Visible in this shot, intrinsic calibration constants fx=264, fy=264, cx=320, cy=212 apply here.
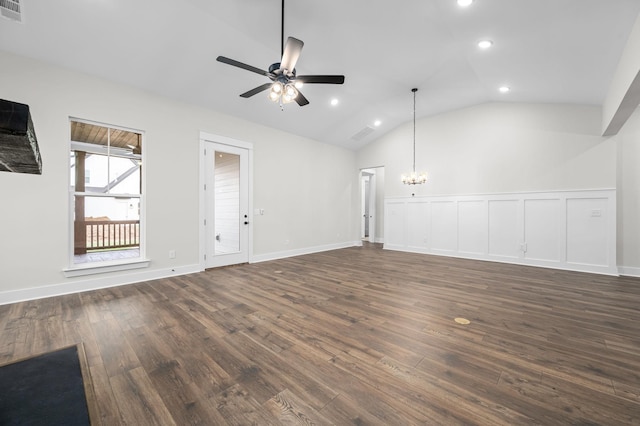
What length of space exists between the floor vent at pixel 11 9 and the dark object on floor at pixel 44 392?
355 centimetres

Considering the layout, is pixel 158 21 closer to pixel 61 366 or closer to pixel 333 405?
pixel 61 366

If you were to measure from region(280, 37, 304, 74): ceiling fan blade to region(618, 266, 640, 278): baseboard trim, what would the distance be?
6.86 meters

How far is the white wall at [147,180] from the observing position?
3379 mm

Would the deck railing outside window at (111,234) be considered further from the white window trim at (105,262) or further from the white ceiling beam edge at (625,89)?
the white ceiling beam edge at (625,89)

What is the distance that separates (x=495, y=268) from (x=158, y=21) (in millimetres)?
6988

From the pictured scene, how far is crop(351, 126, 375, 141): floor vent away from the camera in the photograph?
7.55 metres

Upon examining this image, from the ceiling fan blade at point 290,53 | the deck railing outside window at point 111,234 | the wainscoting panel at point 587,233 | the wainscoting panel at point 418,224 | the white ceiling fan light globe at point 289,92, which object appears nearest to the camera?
the ceiling fan blade at point 290,53

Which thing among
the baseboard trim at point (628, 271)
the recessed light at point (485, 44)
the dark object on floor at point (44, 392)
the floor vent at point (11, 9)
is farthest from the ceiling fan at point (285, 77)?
the baseboard trim at point (628, 271)

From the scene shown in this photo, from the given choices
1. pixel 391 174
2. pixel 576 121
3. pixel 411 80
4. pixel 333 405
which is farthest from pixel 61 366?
pixel 576 121

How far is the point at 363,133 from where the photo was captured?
7723mm

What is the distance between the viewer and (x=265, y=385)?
1805 mm

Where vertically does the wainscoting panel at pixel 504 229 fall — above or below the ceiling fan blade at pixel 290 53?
below

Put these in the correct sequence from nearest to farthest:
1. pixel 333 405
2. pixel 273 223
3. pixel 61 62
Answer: pixel 333 405 < pixel 61 62 < pixel 273 223

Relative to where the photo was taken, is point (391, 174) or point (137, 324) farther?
point (391, 174)
